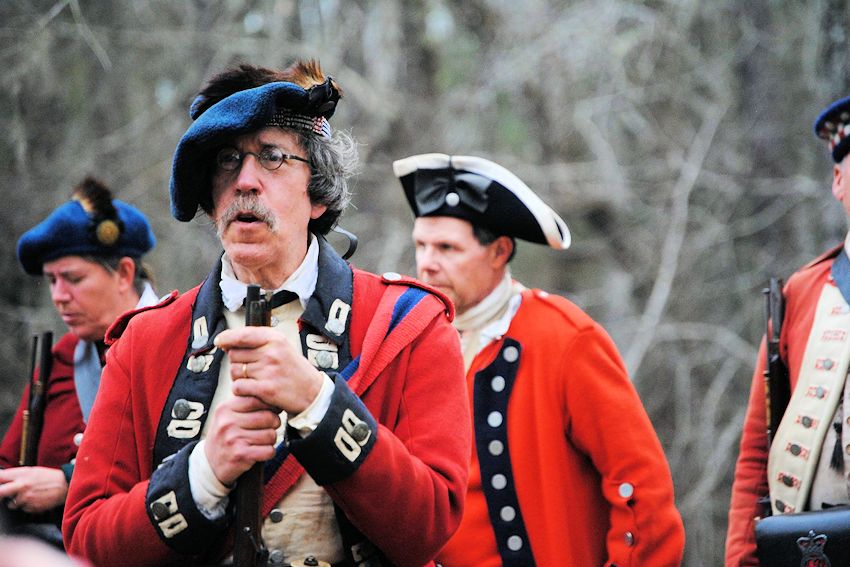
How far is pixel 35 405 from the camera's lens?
4.44 meters

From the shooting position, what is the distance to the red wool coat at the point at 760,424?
14.0 ft

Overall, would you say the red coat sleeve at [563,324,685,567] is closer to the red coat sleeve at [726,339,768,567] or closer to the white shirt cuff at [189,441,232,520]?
the red coat sleeve at [726,339,768,567]

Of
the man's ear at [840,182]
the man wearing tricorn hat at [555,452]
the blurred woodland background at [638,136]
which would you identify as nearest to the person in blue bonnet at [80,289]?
the man wearing tricorn hat at [555,452]

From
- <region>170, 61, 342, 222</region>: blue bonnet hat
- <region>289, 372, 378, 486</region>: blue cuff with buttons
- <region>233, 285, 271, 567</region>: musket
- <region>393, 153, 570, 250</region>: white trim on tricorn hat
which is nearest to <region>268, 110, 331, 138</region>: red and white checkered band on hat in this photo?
<region>170, 61, 342, 222</region>: blue bonnet hat

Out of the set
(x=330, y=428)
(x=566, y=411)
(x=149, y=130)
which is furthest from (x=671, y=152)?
(x=330, y=428)

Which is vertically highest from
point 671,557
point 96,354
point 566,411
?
point 96,354

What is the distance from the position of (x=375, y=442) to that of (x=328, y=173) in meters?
0.82

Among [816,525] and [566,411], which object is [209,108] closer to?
[566,411]

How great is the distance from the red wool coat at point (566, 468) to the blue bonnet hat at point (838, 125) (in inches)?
45.2

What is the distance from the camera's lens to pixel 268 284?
9.21 ft

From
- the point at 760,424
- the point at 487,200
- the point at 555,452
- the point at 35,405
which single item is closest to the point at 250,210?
the point at 555,452

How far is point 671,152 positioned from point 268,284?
254 inches

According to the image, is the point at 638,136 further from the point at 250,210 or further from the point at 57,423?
the point at 250,210

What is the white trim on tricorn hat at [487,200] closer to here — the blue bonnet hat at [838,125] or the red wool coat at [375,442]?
the blue bonnet hat at [838,125]
